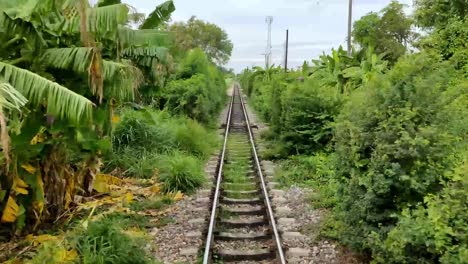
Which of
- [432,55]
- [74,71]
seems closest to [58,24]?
[74,71]

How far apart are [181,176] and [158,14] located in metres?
3.75

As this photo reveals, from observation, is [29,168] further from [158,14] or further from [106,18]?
[158,14]

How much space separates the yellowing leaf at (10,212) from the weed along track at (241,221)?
285 centimetres

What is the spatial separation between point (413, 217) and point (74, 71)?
505 centimetres

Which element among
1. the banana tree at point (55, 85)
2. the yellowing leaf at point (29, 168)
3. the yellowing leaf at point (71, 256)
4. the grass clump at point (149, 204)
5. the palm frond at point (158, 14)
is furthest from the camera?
the grass clump at point (149, 204)

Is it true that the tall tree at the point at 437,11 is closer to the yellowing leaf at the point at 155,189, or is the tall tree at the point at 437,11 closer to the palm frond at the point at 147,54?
the palm frond at the point at 147,54

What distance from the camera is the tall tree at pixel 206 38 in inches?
2931

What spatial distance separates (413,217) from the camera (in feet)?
18.6

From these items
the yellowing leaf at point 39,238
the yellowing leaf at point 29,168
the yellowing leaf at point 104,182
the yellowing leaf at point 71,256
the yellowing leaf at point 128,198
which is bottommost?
the yellowing leaf at point 39,238

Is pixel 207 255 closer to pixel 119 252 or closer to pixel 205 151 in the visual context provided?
pixel 119 252

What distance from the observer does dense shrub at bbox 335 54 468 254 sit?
→ 236 inches

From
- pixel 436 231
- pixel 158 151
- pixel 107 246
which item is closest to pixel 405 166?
pixel 436 231

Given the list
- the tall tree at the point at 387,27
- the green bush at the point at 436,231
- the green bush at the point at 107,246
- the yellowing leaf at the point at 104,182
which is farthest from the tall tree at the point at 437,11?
the tall tree at the point at 387,27

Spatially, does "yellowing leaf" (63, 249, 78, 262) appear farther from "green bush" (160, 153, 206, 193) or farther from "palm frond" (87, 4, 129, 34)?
"green bush" (160, 153, 206, 193)
